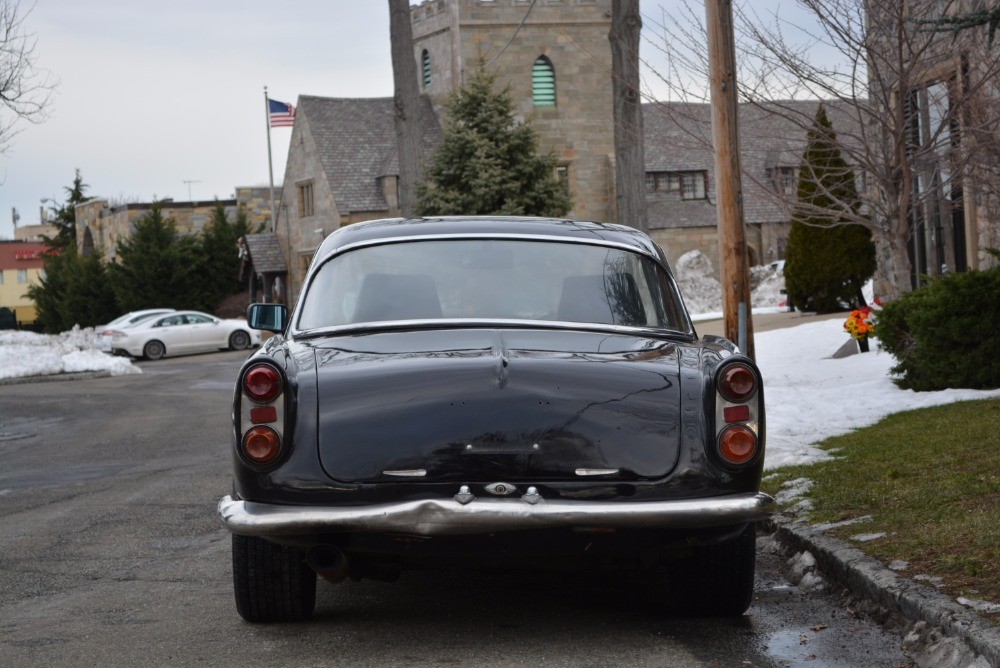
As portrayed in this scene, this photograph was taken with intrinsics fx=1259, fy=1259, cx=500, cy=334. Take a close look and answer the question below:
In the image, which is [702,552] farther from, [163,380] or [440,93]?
[440,93]

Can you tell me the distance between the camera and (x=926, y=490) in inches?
268

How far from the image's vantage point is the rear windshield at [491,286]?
5582mm

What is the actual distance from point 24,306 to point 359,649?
115773 mm

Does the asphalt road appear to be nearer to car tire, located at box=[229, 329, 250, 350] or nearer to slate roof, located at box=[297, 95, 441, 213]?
car tire, located at box=[229, 329, 250, 350]

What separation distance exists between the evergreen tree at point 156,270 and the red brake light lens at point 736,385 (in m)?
50.4

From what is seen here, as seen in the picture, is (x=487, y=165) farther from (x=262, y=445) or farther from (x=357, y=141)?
(x=357, y=141)

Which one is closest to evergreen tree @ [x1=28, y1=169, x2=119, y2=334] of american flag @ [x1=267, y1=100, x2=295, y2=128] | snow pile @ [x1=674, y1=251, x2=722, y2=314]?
american flag @ [x1=267, y1=100, x2=295, y2=128]

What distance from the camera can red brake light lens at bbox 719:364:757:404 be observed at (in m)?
4.75

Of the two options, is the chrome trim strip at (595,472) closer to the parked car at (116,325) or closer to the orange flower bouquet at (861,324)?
the orange flower bouquet at (861,324)

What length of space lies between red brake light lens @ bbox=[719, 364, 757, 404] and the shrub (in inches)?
277

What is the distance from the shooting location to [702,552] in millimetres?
5133

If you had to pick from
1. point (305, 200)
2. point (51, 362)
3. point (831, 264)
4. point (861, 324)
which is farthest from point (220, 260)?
point (861, 324)

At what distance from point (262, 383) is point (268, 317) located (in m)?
2.04

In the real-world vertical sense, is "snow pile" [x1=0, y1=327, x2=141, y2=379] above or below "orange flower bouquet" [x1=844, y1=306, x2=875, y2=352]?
below
